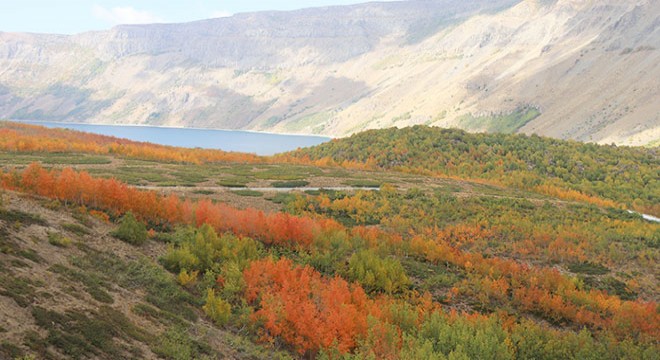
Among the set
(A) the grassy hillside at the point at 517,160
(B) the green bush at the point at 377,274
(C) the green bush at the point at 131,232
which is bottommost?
(B) the green bush at the point at 377,274

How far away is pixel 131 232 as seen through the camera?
18.5 m

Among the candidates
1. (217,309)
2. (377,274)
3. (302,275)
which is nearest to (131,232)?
(217,309)

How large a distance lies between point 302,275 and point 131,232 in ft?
21.2

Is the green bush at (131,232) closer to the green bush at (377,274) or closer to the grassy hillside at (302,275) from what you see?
the grassy hillside at (302,275)

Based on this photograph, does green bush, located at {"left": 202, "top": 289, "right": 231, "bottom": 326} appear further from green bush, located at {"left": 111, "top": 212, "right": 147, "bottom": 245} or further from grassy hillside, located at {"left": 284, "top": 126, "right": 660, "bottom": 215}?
grassy hillside, located at {"left": 284, "top": 126, "right": 660, "bottom": 215}

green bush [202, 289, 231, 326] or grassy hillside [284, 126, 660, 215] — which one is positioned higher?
grassy hillside [284, 126, 660, 215]

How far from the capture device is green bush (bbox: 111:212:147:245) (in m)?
18.5

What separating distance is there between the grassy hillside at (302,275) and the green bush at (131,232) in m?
0.07

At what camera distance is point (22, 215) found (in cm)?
1652

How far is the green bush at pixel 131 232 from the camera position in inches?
728

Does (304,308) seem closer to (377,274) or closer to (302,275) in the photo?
(302,275)

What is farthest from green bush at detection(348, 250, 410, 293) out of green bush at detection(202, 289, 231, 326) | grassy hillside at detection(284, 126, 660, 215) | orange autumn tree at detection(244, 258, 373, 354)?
grassy hillside at detection(284, 126, 660, 215)

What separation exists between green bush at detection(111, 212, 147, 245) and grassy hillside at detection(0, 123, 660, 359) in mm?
73

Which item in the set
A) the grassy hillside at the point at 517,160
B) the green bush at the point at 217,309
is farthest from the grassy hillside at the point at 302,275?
the grassy hillside at the point at 517,160
